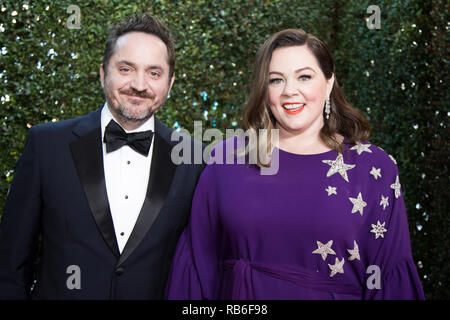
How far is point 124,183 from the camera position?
8.07 feet

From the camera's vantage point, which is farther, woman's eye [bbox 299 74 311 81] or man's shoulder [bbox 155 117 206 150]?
man's shoulder [bbox 155 117 206 150]

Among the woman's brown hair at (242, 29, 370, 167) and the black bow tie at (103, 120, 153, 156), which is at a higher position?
the woman's brown hair at (242, 29, 370, 167)

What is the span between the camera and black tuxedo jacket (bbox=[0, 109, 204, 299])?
2.32 m

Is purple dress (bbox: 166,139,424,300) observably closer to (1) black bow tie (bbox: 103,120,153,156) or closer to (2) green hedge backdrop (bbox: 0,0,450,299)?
(1) black bow tie (bbox: 103,120,153,156)

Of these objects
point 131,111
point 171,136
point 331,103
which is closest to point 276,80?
point 331,103

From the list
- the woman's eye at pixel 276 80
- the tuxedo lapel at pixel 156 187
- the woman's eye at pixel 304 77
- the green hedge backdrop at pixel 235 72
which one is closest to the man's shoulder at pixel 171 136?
the tuxedo lapel at pixel 156 187

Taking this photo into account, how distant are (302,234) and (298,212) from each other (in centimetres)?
11

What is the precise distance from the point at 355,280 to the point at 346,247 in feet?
0.58

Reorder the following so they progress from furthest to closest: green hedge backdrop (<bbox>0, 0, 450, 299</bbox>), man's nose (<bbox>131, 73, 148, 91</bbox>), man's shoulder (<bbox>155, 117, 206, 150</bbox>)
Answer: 1. green hedge backdrop (<bbox>0, 0, 450, 299</bbox>)
2. man's shoulder (<bbox>155, 117, 206, 150</bbox>)
3. man's nose (<bbox>131, 73, 148, 91</bbox>)

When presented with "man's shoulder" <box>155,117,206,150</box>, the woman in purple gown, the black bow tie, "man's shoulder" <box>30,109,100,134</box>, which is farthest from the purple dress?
"man's shoulder" <box>30,109,100,134</box>

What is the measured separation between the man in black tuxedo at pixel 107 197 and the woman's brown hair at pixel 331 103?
19.5 inches

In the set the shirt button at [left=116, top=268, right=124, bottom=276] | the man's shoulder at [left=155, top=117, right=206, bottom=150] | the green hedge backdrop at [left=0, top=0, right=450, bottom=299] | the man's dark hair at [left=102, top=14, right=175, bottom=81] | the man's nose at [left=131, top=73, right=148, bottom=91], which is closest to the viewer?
the shirt button at [left=116, top=268, right=124, bottom=276]

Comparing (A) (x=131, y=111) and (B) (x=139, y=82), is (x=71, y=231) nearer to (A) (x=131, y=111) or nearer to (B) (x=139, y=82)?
(A) (x=131, y=111)

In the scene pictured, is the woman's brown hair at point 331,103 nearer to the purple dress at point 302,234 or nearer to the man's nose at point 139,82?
the purple dress at point 302,234
